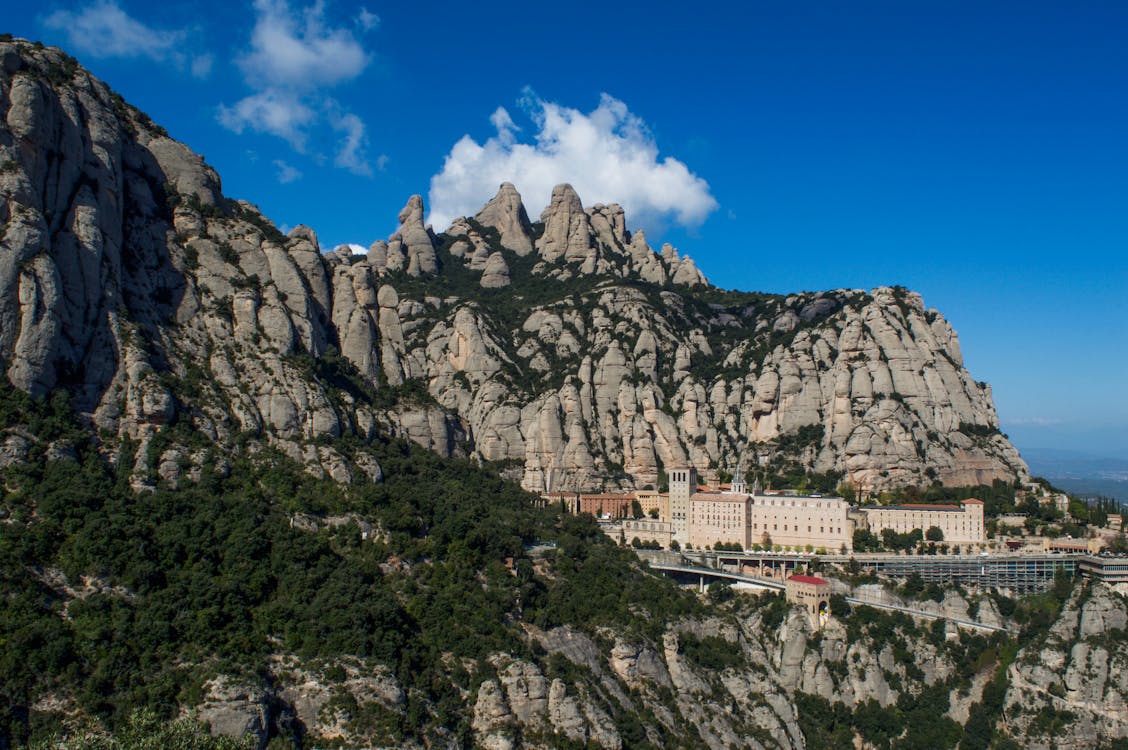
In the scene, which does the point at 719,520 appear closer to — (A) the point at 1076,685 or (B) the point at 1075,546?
(B) the point at 1075,546

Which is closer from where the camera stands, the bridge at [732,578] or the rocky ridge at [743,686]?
the rocky ridge at [743,686]

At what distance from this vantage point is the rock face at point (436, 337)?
80.6 meters

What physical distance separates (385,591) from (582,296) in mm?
88900

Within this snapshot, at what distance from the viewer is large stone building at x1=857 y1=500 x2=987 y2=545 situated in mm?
107062

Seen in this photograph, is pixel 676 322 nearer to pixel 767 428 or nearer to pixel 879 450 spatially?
pixel 767 428

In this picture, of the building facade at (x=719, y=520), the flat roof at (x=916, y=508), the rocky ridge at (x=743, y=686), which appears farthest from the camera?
the building facade at (x=719, y=520)

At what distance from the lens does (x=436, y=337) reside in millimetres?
139375

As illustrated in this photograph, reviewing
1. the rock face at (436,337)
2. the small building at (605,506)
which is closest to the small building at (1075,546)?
the rock face at (436,337)

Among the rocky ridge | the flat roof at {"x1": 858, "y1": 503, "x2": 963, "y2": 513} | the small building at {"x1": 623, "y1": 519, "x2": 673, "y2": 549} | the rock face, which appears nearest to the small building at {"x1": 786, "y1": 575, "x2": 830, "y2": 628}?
the rocky ridge

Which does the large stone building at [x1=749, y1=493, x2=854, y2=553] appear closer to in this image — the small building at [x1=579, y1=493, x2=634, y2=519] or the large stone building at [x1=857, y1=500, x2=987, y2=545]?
the large stone building at [x1=857, y1=500, x2=987, y2=545]

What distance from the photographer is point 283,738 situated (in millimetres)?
55875

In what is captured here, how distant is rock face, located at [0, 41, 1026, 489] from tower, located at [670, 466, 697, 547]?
39.4 feet

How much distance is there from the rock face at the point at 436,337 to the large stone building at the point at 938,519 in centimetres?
953

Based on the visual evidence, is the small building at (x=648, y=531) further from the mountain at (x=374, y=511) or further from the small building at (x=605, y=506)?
the mountain at (x=374, y=511)
